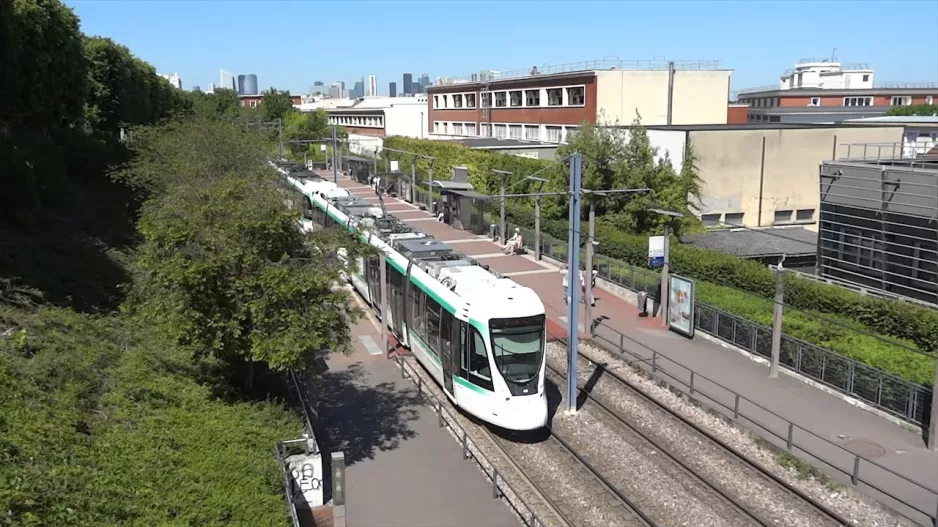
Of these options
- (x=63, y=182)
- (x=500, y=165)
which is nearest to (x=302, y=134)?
(x=500, y=165)

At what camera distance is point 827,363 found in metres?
18.6

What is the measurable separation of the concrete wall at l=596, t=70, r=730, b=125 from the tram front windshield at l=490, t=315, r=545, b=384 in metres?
38.7

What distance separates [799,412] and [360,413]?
9950mm

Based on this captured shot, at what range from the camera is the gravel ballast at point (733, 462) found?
1337 centimetres

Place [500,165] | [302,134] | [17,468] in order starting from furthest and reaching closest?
[302,134] < [500,165] < [17,468]

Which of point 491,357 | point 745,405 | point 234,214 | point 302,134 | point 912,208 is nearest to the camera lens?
point 234,214

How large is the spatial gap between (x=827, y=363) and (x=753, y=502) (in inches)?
242

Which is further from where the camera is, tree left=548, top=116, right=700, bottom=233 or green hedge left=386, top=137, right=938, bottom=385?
tree left=548, top=116, right=700, bottom=233

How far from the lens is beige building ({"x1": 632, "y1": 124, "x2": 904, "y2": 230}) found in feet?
129

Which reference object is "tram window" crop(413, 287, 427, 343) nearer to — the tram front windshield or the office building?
the tram front windshield

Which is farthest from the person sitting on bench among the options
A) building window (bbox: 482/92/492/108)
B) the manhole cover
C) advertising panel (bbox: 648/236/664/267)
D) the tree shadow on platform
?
building window (bbox: 482/92/492/108)

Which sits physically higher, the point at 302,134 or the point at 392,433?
the point at 302,134

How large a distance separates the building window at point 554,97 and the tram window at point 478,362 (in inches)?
→ 1773

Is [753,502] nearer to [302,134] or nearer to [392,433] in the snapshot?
[392,433]
